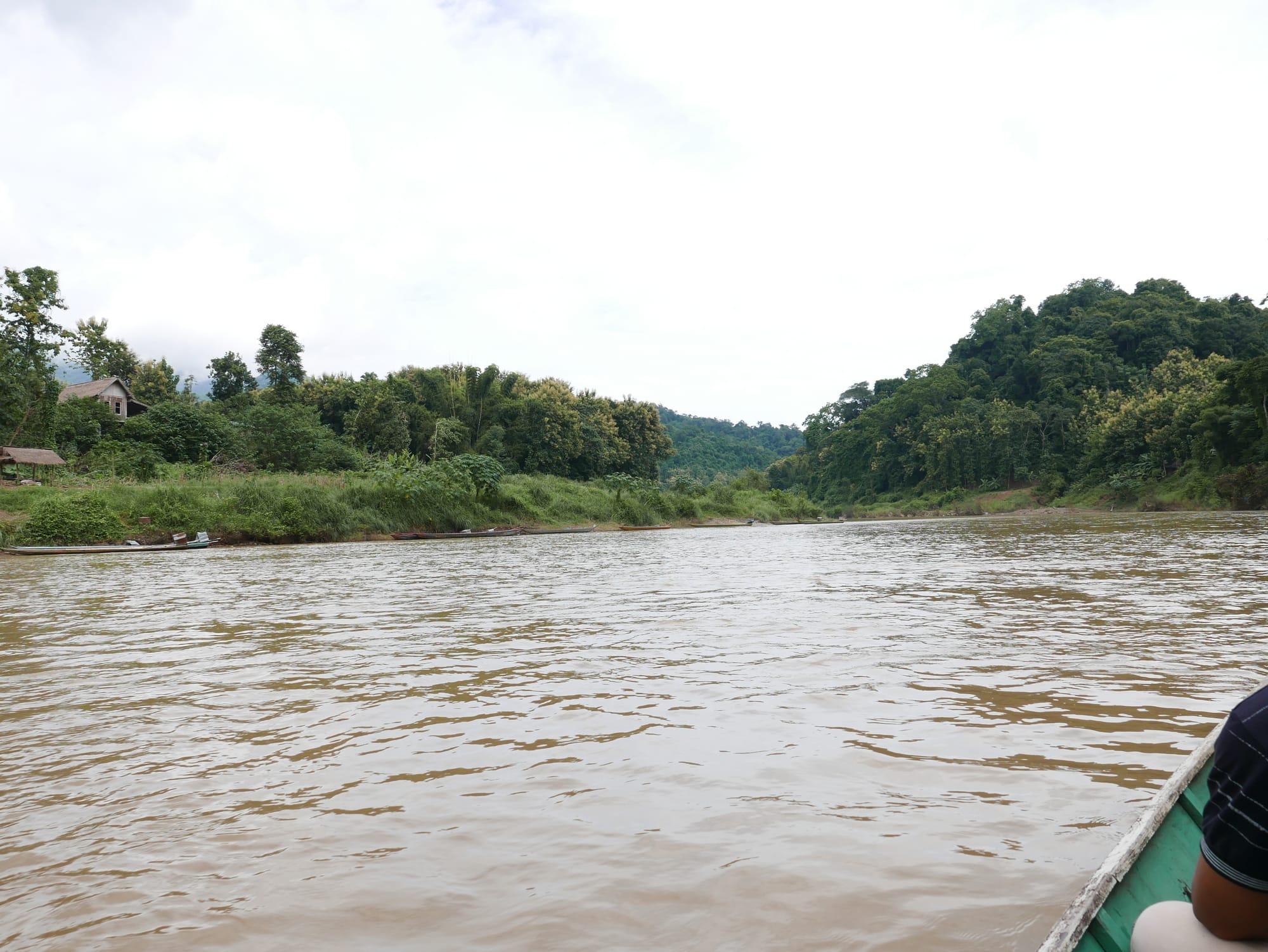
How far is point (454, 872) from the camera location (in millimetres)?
2727

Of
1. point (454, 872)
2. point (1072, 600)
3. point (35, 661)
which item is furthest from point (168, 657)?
point (1072, 600)

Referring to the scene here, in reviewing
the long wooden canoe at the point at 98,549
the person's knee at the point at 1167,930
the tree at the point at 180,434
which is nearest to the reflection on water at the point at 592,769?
the person's knee at the point at 1167,930

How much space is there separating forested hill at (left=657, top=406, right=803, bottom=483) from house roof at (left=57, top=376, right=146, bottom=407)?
4696 centimetres

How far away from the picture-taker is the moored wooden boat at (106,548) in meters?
20.1

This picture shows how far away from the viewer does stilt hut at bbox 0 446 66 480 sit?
2833 centimetres

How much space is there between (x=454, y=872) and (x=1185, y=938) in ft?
7.04

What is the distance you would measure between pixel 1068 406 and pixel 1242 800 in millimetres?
80539

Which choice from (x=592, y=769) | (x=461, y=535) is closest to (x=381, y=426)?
(x=461, y=535)

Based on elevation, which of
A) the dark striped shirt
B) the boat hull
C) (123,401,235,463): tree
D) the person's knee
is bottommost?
the boat hull

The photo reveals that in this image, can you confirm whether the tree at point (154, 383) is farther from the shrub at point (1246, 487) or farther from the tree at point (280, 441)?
the shrub at point (1246, 487)

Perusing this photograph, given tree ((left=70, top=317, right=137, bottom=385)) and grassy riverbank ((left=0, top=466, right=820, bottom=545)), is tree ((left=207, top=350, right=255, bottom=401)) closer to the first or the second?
tree ((left=70, top=317, right=137, bottom=385))

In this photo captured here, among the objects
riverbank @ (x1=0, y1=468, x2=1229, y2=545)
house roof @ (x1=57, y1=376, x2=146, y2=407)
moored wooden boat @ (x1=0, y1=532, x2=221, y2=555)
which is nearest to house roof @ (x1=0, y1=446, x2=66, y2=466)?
riverbank @ (x1=0, y1=468, x2=1229, y2=545)

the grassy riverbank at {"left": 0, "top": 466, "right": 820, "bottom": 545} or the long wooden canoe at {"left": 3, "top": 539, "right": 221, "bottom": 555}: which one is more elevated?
the grassy riverbank at {"left": 0, "top": 466, "right": 820, "bottom": 545}

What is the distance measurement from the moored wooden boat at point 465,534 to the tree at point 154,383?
28349 mm
